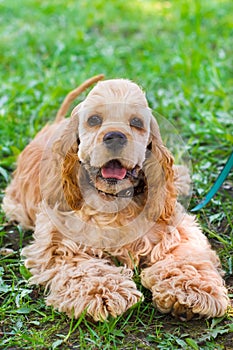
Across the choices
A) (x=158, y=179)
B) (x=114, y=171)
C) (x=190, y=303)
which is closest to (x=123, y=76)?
(x=158, y=179)

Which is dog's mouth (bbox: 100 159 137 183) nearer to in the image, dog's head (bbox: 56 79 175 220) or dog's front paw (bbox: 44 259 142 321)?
dog's head (bbox: 56 79 175 220)

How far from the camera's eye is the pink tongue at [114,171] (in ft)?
10.2

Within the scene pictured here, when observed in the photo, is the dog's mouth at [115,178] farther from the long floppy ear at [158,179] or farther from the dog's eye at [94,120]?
the dog's eye at [94,120]

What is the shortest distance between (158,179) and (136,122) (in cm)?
40

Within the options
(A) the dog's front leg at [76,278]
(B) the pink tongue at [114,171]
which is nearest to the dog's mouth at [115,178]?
(B) the pink tongue at [114,171]

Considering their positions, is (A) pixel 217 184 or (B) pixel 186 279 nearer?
(B) pixel 186 279

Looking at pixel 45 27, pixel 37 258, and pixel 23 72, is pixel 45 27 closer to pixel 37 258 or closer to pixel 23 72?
pixel 23 72

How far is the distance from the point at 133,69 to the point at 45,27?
183 centimetres

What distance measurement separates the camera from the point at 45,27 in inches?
321

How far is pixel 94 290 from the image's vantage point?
3215 mm

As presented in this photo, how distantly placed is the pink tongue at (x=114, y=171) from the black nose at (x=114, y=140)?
134mm

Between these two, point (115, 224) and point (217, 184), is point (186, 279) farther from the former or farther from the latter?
point (217, 184)

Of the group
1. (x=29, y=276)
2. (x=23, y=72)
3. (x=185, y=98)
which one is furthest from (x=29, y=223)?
(x=23, y=72)

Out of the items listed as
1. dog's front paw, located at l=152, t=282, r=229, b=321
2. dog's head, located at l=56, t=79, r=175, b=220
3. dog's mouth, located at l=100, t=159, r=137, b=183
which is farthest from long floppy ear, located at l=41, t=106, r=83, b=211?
dog's front paw, located at l=152, t=282, r=229, b=321
